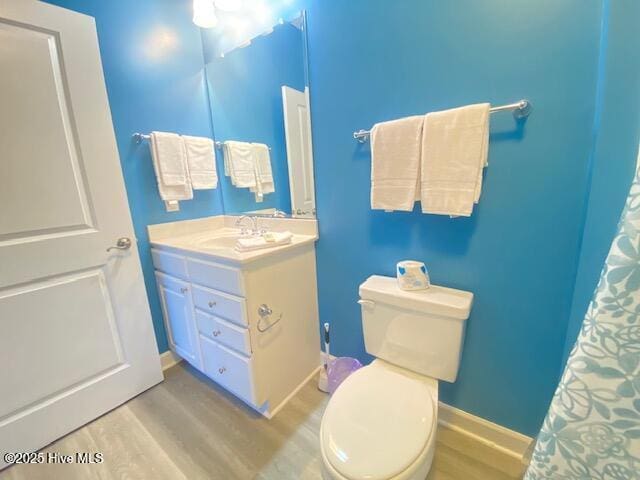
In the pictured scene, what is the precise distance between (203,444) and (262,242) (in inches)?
38.7

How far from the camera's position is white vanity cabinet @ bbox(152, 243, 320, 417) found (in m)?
1.21

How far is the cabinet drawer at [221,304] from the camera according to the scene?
119 cm

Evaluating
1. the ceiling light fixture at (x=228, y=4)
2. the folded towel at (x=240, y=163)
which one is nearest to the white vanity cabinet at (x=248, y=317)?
the folded towel at (x=240, y=163)

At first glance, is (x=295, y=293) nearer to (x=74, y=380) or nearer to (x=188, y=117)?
(x=74, y=380)

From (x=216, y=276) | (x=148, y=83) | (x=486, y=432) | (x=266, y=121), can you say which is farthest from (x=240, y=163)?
(x=486, y=432)

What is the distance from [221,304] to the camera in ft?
4.16

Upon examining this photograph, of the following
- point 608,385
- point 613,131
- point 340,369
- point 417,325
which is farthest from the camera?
point 340,369

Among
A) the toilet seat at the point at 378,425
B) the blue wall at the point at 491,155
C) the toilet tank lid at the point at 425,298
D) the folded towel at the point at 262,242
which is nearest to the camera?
the toilet seat at the point at 378,425

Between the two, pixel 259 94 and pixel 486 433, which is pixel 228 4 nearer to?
pixel 259 94

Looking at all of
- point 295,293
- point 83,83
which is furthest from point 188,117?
point 295,293

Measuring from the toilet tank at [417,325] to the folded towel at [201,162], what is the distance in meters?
1.29

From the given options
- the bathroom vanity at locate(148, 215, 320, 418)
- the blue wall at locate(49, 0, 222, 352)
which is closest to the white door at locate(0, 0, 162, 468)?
the blue wall at locate(49, 0, 222, 352)

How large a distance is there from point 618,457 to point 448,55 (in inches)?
47.1

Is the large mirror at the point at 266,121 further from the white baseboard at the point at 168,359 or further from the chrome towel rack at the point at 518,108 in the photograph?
the white baseboard at the point at 168,359
